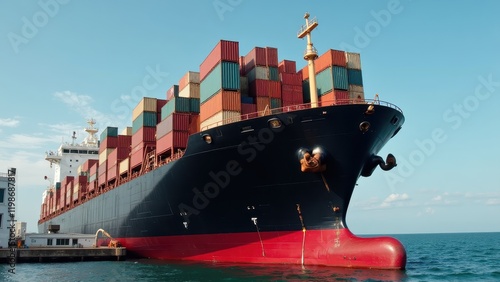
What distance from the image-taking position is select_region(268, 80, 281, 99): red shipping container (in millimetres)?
23094

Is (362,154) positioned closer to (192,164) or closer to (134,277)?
(192,164)

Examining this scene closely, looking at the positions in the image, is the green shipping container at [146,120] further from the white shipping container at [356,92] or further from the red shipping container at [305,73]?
the white shipping container at [356,92]

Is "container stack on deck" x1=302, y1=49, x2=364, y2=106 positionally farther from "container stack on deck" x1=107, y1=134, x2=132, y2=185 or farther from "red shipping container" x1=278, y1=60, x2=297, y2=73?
"container stack on deck" x1=107, y1=134, x2=132, y2=185

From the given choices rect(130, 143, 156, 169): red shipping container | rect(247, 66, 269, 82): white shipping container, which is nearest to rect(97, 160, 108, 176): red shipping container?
rect(130, 143, 156, 169): red shipping container

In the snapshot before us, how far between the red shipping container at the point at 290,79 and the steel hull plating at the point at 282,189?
5.69 metres

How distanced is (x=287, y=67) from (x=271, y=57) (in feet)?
6.59

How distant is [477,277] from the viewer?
64.0 feet

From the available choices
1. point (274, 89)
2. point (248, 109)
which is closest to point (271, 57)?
point (274, 89)

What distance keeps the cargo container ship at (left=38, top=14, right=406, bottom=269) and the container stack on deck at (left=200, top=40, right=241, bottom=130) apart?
0.20 feet

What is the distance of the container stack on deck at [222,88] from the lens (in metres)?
21.5

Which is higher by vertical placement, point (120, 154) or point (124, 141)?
point (124, 141)

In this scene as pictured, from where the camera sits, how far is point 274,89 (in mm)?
23250

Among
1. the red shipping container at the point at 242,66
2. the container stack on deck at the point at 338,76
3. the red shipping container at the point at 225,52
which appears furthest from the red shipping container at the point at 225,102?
the container stack on deck at the point at 338,76

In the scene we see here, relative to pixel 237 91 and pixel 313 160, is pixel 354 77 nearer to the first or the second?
pixel 237 91
